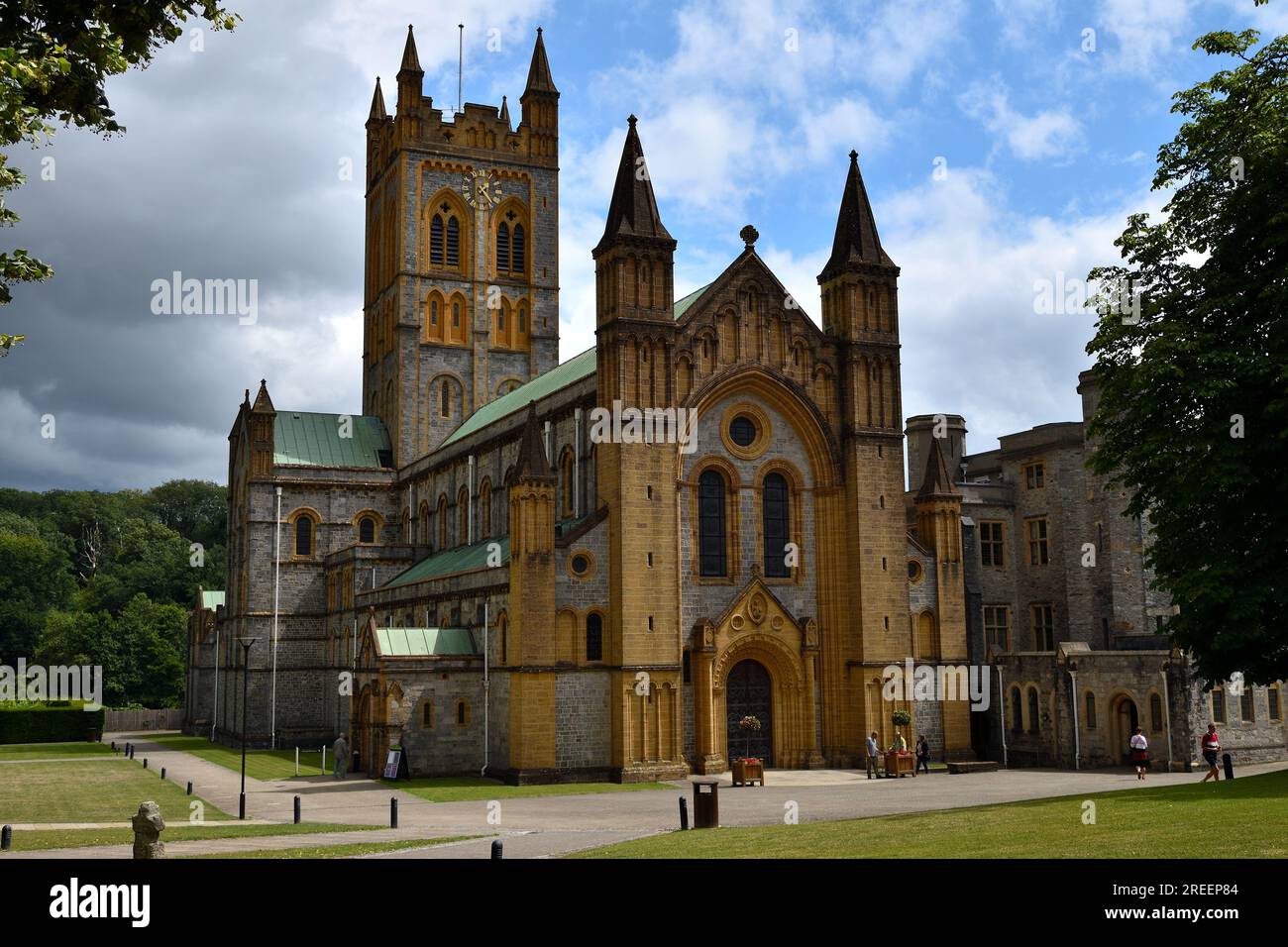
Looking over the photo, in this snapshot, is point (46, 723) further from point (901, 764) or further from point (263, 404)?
point (901, 764)

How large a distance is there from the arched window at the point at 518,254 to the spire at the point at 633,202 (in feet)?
93.5

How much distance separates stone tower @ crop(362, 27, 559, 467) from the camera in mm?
69125

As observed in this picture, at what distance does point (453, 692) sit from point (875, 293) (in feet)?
71.0

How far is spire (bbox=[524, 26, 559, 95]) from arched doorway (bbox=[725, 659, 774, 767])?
142 ft

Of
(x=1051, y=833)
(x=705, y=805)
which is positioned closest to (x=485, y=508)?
(x=705, y=805)

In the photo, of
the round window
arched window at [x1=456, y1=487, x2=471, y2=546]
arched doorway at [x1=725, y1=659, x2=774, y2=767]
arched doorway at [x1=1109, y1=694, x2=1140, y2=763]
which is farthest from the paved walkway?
arched window at [x1=456, y1=487, x2=471, y2=546]

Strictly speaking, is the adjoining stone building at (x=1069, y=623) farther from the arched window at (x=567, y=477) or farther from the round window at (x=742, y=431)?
the arched window at (x=567, y=477)

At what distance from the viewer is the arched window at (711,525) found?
4353 cm

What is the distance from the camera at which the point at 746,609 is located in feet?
142

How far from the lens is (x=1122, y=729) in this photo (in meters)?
43.7

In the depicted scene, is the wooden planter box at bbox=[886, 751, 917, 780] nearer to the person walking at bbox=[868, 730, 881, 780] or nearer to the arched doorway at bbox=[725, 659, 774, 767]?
the person walking at bbox=[868, 730, 881, 780]
